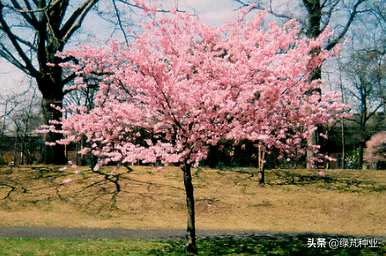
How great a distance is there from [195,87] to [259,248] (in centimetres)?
446

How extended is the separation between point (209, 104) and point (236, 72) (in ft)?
2.63

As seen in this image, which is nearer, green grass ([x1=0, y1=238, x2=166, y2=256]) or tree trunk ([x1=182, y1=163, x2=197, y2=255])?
green grass ([x1=0, y1=238, x2=166, y2=256])

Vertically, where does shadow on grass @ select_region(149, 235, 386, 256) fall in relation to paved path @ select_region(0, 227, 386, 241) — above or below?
above

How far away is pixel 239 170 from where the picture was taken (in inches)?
857

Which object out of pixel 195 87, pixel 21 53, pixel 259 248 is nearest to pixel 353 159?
pixel 21 53

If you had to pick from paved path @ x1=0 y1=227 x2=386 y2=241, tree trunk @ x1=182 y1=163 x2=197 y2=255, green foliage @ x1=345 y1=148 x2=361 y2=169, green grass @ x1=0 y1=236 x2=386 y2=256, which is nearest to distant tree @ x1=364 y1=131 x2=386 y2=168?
green foliage @ x1=345 y1=148 x2=361 y2=169

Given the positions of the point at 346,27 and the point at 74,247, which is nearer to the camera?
the point at 74,247

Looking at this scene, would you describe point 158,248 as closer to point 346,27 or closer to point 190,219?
point 190,219

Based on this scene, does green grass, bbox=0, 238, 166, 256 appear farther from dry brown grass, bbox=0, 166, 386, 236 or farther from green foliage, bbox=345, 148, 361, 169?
green foliage, bbox=345, 148, 361, 169

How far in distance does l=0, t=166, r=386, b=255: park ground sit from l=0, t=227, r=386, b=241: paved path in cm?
54

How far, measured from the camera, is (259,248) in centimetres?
1080

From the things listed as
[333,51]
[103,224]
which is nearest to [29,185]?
[103,224]

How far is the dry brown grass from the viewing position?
14.9 meters

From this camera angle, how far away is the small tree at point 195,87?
345 inches
